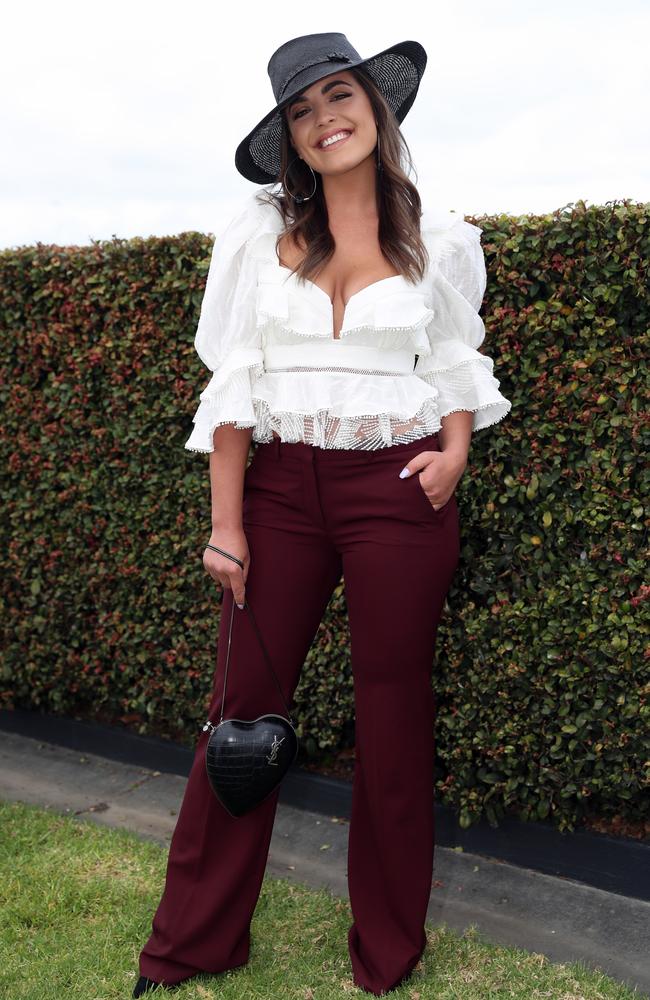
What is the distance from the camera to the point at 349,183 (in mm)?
2770

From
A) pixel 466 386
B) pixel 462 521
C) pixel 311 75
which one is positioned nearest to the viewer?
pixel 311 75

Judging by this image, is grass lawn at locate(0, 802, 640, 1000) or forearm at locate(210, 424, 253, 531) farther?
grass lawn at locate(0, 802, 640, 1000)

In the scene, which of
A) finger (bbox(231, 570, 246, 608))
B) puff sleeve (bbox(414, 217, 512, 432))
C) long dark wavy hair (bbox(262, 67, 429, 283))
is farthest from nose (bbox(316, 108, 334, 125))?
finger (bbox(231, 570, 246, 608))

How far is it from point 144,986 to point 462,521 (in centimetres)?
175

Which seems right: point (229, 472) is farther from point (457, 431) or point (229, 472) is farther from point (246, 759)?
point (246, 759)

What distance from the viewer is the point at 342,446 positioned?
2691 millimetres

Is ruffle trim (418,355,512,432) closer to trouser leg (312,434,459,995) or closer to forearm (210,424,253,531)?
trouser leg (312,434,459,995)

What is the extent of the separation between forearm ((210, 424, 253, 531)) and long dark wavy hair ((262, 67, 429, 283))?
0.46 m

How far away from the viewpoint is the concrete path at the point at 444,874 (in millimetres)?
3205

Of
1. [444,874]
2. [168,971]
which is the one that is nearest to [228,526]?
[168,971]

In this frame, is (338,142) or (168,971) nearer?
(338,142)

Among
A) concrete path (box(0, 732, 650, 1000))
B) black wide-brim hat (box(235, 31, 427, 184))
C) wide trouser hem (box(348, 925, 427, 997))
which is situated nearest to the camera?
black wide-brim hat (box(235, 31, 427, 184))

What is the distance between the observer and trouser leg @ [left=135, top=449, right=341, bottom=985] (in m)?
2.83

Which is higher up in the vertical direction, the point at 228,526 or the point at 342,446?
the point at 342,446
